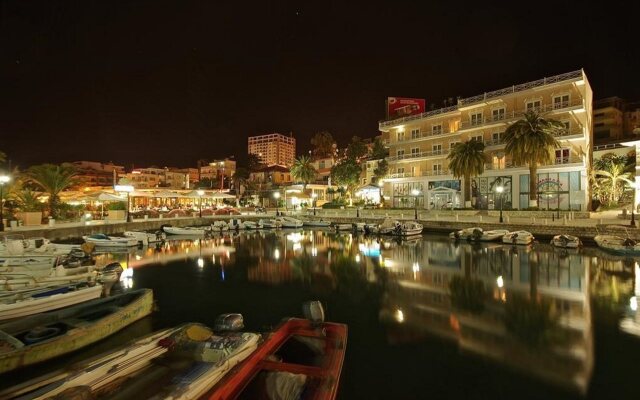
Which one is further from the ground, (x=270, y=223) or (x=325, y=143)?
(x=325, y=143)

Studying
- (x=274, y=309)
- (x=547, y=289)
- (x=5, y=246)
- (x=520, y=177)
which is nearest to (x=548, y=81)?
(x=520, y=177)

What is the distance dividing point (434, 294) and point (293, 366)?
9.71 meters

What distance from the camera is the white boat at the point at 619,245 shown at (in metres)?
22.6

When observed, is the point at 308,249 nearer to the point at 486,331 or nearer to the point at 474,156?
the point at 486,331

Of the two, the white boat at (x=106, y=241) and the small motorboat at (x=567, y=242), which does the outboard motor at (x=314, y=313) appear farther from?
the small motorboat at (x=567, y=242)

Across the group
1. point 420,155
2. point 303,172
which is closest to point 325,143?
point 303,172

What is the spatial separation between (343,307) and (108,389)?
8.41 metres

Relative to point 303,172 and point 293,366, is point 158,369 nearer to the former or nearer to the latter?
point 293,366

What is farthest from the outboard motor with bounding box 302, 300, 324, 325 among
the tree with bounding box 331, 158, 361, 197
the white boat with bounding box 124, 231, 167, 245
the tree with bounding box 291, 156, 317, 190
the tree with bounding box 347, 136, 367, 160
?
the tree with bounding box 291, 156, 317, 190

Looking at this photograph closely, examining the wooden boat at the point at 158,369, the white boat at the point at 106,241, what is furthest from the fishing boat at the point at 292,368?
the white boat at the point at 106,241

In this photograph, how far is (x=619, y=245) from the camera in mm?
23094

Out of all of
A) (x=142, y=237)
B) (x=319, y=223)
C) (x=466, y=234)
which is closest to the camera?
(x=142, y=237)

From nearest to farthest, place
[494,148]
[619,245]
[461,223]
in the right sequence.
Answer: [619,245], [461,223], [494,148]

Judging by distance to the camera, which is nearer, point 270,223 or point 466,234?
point 466,234
